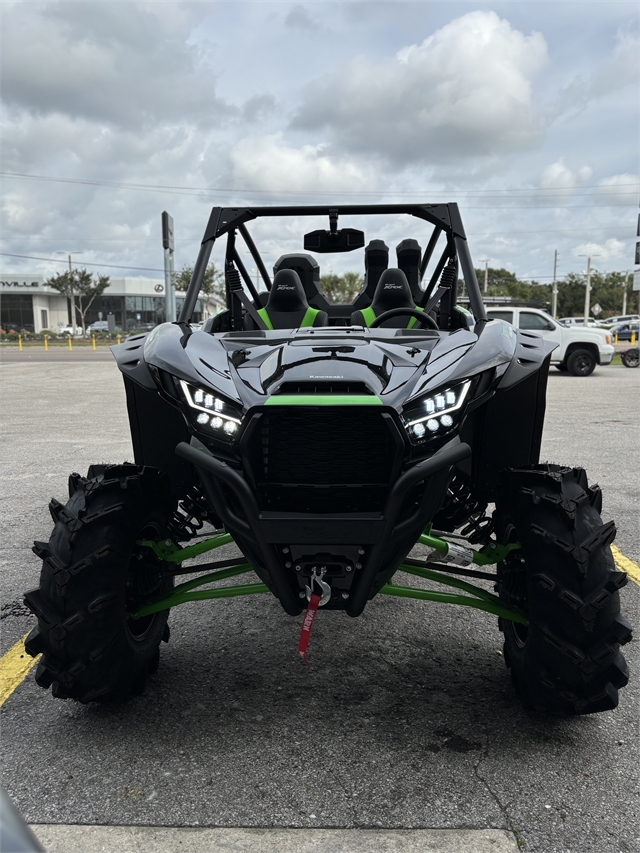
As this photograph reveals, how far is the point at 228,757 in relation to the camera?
2.64m

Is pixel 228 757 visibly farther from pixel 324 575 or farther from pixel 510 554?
pixel 510 554

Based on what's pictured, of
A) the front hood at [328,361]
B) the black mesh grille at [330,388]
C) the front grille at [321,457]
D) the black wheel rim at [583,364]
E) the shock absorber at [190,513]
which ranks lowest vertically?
the black wheel rim at [583,364]

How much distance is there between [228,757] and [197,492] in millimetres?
1229

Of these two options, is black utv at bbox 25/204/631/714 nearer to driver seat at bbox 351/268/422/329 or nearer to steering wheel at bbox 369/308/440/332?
steering wheel at bbox 369/308/440/332

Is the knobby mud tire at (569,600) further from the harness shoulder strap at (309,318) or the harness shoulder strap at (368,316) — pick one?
the harness shoulder strap at (309,318)

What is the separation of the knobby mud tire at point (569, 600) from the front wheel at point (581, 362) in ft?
56.4

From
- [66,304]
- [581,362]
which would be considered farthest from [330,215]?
[66,304]

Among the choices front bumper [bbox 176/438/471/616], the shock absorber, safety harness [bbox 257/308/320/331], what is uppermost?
safety harness [bbox 257/308/320/331]

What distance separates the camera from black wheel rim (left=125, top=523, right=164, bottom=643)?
3.03 metres

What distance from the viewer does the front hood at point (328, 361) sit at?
259 centimetres

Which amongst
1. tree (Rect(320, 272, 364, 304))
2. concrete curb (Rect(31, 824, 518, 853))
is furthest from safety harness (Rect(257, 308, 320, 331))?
tree (Rect(320, 272, 364, 304))

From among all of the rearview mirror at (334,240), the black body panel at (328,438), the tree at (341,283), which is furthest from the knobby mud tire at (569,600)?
the tree at (341,283)

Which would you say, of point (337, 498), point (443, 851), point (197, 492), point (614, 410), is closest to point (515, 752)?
point (443, 851)

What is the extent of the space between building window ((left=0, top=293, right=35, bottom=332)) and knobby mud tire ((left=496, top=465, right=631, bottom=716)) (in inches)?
3167
